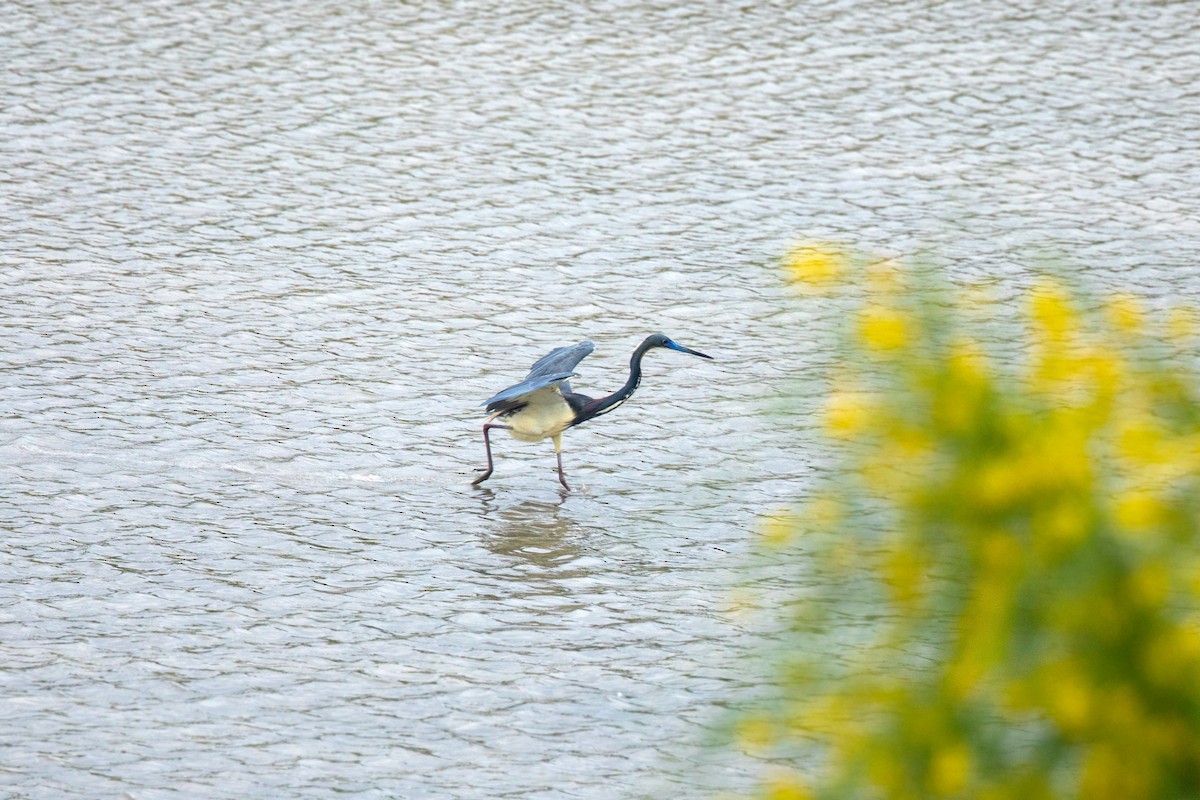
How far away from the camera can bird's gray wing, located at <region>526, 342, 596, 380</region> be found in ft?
31.5

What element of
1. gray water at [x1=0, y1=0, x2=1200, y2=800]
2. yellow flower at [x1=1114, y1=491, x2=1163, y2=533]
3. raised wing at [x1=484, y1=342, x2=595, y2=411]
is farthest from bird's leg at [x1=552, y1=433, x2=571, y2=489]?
yellow flower at [x1=1114, y1=491, x2=1163, y2=533]

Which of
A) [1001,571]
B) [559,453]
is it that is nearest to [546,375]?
[559,453]

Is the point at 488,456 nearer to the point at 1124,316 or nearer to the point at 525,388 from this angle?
the point at 525,388

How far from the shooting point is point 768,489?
9672 mm

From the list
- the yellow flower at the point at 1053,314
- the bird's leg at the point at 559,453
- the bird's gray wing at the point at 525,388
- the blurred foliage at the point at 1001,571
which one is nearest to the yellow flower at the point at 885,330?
the blurred foliage at the point at 1001,571

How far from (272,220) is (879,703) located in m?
12.7

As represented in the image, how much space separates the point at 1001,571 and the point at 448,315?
1062cm

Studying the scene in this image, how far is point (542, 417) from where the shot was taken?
9.64 meters

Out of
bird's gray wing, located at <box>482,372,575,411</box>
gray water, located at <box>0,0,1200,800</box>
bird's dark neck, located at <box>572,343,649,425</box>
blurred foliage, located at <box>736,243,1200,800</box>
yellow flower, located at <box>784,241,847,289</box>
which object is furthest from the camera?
bird's dark neck, located at <box>572,343,649,425</box>

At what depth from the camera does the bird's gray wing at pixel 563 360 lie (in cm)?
961

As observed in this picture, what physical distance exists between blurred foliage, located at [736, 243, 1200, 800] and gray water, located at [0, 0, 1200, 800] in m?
0.16

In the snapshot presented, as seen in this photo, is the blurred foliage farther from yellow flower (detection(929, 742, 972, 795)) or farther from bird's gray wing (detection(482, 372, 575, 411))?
bird's gray wing (detection(482, 372, 575, 411))

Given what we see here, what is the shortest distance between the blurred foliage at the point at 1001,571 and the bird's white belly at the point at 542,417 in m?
7.26

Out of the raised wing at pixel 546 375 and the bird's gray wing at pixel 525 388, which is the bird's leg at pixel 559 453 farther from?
the bird's gray wing at pixel 525 388
